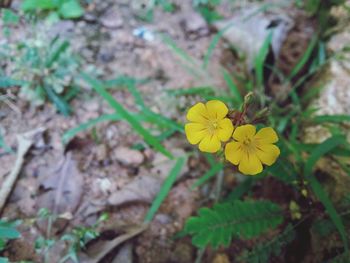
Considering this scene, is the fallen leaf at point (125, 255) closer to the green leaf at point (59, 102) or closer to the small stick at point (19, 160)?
the small stick at point (19, 160)

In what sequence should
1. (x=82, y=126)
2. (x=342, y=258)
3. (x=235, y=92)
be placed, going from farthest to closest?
(x=235, y=92), (x=82, y=126), (x=342, y=258)

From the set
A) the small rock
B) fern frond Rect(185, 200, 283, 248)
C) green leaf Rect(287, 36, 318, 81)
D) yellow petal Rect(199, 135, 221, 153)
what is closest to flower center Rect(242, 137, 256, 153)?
yellow petal Rect(199, 135, 221, 153)

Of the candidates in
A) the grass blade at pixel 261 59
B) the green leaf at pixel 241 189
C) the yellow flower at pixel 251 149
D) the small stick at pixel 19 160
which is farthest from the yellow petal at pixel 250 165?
the grass blade at pixel 261 59

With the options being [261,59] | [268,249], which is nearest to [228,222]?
[268,249]

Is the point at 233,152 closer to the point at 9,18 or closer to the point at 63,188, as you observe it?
the point at 63,188

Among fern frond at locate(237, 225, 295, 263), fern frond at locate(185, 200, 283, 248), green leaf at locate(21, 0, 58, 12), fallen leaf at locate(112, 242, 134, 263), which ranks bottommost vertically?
fallen leaf at locate(112, 242, 134, 263)

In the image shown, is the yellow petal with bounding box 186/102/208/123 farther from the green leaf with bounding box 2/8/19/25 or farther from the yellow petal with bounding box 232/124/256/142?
the green leaf with bounding box 2/8/19/25

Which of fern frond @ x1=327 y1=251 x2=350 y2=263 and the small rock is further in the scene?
the small rock
